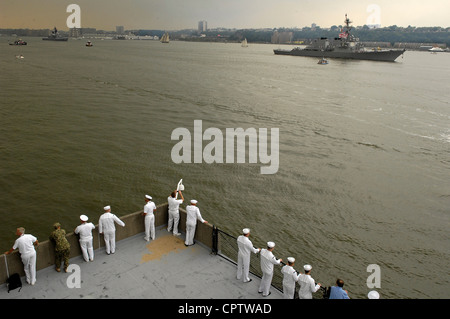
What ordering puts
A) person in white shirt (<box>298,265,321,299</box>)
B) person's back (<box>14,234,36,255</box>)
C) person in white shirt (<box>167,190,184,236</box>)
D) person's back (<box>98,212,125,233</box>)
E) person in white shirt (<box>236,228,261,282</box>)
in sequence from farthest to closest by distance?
person in white shirt (<box>167,190,184,236</box>) → person's back (<box>98,212,125,233</box>) → person in white shirt (<box>236,228,261,282</box>) → person's back (<box>14,234,36,255</box>) → person in white shirt (<box>298,265,321,299</box>)

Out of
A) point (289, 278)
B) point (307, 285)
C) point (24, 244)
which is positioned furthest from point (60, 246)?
point (307, 285)

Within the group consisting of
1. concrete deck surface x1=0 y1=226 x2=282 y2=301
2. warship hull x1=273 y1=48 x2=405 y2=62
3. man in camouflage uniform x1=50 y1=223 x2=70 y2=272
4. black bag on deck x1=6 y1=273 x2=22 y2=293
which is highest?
warship hull x1=273 y1=48 x2=405 y2=62

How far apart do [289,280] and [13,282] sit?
7746 millimetres

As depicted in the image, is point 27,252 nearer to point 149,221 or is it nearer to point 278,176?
point 149,221

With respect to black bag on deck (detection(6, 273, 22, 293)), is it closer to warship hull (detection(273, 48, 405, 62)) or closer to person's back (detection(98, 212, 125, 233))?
person's back (detection(98, 212, 125, 233))

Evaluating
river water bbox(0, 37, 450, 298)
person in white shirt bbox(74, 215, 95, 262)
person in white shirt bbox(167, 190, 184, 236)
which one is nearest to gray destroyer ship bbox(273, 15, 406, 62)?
river water bbox(0, 37, 450, 298)

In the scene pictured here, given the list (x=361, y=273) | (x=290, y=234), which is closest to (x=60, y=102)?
(x=290, y=234)

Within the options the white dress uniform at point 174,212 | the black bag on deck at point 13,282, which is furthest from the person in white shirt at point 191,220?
the black bag on deck at point 13,282

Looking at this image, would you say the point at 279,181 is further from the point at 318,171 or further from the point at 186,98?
the point at 186,98

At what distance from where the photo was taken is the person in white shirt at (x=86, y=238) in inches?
405

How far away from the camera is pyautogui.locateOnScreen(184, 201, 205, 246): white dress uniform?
38.1 feet

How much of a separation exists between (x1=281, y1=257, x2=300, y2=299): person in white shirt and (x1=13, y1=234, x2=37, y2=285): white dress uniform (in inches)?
280

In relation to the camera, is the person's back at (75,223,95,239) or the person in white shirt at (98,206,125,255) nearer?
the person's back at (75,223,95,239)

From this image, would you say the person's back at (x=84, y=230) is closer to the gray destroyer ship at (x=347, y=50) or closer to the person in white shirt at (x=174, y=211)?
the person in white shirt at (x=174, y=211)
